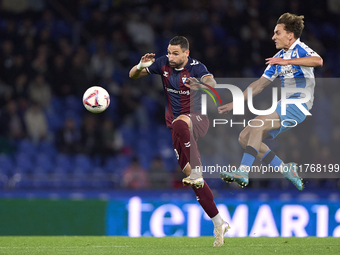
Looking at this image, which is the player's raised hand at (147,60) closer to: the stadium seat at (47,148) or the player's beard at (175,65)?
the player's beard at (175,65)

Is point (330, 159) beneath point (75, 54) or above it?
beneath

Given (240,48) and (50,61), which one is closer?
(50,61)

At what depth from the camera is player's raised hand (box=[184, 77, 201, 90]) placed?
7566mm

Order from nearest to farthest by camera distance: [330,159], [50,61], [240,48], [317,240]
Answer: [317,240] → [330,159] → [50,61] → [240,48]

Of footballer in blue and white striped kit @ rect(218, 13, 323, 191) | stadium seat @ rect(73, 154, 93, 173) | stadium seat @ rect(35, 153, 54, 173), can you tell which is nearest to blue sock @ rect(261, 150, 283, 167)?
footballer in blue and white striped kit @ rect(218, 13, 323, 191)

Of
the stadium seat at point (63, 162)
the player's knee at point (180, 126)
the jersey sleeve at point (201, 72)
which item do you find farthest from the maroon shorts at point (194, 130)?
the stadium seat at point (63, 162)

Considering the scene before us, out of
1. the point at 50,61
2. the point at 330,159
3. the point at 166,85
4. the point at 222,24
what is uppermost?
the point at 222,24

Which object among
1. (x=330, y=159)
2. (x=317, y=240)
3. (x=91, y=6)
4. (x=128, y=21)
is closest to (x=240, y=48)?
(x=128, y=21)

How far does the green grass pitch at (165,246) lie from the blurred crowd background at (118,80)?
2.51 metres

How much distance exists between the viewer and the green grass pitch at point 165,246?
708 cm

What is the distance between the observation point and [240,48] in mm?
14984

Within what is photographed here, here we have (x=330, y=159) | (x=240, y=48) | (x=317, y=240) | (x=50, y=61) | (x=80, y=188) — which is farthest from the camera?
(x=240, y=48)

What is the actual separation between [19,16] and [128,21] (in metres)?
2.61

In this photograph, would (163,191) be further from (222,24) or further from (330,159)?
(222,24)
